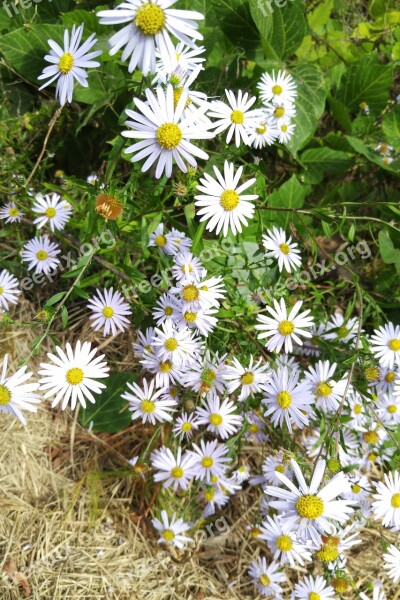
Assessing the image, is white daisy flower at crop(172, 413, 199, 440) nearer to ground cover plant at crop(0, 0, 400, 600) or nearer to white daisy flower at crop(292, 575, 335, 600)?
ground cover plant at crop(0, 0, 400, 600)

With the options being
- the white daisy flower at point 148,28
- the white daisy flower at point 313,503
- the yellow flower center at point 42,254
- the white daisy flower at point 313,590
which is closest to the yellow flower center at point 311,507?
the white daisy flower at point 313,503

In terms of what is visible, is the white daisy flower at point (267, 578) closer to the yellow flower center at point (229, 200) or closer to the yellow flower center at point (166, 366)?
the yellow flower center at point (166, 366)

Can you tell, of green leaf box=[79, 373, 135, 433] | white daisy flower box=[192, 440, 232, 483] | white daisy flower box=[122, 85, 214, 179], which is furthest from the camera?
green leaf box=[79, 373, 135, 433]

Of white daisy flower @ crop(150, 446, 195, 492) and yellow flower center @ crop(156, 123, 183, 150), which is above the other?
yellow flower center @ crop(156, 123, 183, 150)

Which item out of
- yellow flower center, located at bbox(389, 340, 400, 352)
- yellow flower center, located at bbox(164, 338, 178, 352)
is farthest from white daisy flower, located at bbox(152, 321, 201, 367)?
yellow flower center, located at bbox(389, 340, 400, 352)

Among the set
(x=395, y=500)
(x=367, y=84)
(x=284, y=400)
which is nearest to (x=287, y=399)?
(x=284, y=400)

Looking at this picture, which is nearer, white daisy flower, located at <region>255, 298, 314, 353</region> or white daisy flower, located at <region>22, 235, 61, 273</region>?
white daisy flower, located at <region>255, 298, 314, 353</region>

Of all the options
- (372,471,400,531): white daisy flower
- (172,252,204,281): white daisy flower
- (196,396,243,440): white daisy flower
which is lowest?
(372,471,400,531): white daisy flower

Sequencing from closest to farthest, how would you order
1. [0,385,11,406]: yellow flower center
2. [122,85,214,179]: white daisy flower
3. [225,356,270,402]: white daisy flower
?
[122,85,214,179]: white daisy flower
[0,385,11,406]: yellow flower center
[225,356,270,402]: white daisy flower
